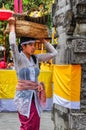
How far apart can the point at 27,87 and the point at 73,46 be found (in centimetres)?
143

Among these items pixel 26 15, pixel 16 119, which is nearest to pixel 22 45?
pixel 26 15

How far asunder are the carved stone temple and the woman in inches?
47.7

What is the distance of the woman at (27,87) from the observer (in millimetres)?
6129

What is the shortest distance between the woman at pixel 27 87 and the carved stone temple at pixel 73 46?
121 cm

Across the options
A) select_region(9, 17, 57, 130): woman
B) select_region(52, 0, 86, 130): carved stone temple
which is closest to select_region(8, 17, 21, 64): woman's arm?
select_region(9, 17, 57, 130): woman

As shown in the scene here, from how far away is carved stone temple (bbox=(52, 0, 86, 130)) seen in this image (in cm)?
725

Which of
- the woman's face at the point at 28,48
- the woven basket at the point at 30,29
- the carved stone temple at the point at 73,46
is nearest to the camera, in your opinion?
the woman's face at the point at 28,48

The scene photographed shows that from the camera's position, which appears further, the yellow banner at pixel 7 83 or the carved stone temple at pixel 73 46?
the yellow banner at pixel 7 83

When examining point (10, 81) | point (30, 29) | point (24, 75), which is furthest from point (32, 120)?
point (10, 81)

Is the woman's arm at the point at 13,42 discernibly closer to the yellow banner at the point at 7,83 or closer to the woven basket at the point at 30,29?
the woven basket at the point at 30,29

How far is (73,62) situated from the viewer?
7.37m

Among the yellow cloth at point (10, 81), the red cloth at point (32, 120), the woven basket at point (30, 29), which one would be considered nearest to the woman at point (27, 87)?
the red cloth at point (32, 120)

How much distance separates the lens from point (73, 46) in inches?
287

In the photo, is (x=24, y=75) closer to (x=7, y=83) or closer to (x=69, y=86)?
(x=69, y=86)
